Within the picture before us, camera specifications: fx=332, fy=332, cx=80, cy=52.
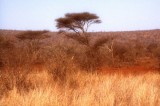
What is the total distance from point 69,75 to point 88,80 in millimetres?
674

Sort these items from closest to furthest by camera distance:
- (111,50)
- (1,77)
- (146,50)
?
(1,77)
(111,50)
(146,50)

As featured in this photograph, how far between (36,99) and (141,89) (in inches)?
103

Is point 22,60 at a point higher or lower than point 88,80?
higher

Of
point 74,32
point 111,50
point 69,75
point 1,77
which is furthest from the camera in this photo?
point 74,32

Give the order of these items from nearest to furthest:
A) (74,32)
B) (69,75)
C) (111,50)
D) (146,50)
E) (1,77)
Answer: (1,77) → (69,75) → (111,50) → (74,32) → (146,50)

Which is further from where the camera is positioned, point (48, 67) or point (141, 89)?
point (48, 67)

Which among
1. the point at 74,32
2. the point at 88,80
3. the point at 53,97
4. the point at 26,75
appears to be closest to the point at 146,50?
the point at 74,32

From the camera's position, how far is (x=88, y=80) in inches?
403

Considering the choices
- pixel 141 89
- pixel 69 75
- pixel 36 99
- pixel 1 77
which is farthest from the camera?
pixel 69 75

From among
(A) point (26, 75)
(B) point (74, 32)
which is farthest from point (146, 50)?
(A) point (26, 75)

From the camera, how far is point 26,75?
8867mm

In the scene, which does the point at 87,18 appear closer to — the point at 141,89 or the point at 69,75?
the point at 69,75

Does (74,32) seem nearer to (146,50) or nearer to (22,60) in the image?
(146,50)

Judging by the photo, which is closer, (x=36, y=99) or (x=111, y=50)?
(x=36, y=99)
